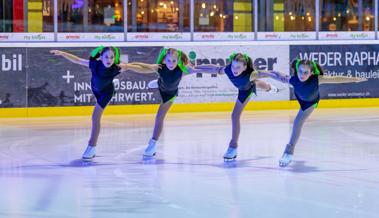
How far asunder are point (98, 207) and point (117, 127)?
7792 mm

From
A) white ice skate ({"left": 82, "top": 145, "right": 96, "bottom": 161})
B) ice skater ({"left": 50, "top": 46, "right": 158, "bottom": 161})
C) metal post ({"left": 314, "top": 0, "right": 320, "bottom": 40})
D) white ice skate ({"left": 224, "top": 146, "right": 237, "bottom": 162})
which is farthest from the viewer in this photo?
metal post ({"left": 314, "top": 0, "right": 320, "bottom": 40})

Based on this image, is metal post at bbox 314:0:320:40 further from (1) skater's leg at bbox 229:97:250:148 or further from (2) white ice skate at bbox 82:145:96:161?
(2) white ice skate at bbox 82:145:96:161

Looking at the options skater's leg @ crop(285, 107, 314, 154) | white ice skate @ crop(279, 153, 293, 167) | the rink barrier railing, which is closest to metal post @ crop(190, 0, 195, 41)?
the rink barrier railing

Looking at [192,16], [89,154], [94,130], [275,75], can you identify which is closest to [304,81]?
[275,75]

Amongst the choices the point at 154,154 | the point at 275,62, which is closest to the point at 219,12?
the point at 275,62

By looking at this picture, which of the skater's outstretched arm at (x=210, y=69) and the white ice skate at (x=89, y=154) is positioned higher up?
the skater's outstretched arm at (x=210, y=69)

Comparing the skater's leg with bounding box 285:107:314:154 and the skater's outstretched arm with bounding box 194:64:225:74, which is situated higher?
the skater's outstretched arm with bounding box 194:64:225:74

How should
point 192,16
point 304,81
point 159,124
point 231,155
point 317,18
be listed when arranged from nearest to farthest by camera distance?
1. point 304,81
2. point 231,155
3. point 159,124
4. point 192,16
5. point 317,18

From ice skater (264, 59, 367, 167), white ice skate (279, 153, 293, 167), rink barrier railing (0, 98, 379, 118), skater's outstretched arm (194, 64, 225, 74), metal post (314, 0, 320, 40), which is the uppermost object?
metal post (314, 0, 320, 40)

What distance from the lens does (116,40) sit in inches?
717

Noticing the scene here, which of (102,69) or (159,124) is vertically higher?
(102,69)

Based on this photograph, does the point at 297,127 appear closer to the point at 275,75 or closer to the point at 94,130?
the point at 275,75

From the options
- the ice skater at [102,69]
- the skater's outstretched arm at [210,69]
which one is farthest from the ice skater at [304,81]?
the ice skater at [102,69]

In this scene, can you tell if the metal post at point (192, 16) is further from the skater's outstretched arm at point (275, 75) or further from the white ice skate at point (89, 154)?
the skater's outstretched arm at point (275, 75)
